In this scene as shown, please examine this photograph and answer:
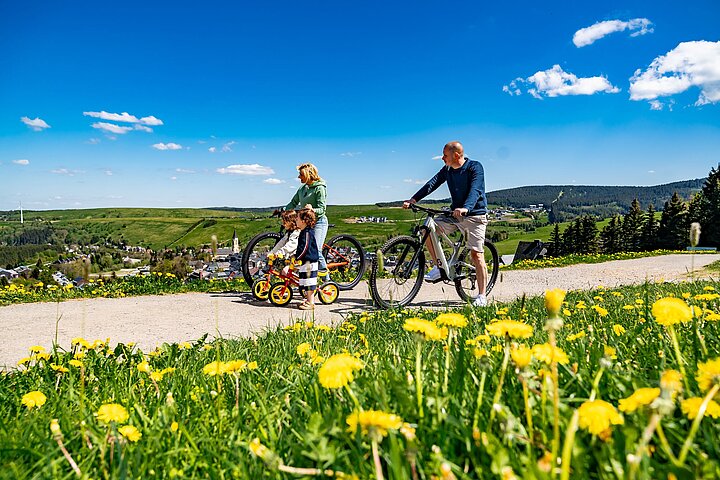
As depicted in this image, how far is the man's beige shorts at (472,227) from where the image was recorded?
7.41 metres

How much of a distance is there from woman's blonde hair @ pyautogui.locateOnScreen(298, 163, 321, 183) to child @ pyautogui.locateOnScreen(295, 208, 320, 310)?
3.11 ft

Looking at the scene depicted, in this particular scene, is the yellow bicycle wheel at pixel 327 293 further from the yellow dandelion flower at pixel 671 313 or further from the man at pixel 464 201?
the yellow dandelion flower at pixel 671 313

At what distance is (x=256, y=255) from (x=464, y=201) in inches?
174

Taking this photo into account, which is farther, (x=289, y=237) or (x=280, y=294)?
(x=289, y=237)

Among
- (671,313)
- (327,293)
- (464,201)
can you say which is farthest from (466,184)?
(671,313)

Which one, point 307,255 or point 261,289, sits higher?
point 307,255

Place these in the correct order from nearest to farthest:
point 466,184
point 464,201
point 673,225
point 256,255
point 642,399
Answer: point 642,399, point 466,184, point 464,201, point 256,255, point 673,225

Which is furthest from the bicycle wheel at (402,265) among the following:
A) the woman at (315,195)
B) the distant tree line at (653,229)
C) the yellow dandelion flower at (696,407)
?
the distant tree line at (653,229)

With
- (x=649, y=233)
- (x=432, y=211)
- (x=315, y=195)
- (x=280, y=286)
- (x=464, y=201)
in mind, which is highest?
(x=315, y=195)

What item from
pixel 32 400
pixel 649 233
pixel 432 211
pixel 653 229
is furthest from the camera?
pixel 649 233

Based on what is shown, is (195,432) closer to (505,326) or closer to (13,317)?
(505,326)

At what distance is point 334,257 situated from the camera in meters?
10.5

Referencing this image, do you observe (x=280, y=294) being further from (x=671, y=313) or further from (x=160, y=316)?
(x=671, y=313)

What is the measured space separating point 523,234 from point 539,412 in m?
130
